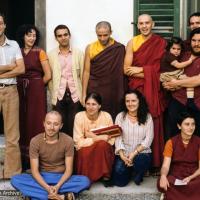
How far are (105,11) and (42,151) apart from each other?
1.76 metres

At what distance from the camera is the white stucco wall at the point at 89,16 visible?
Result: 6.23 metres

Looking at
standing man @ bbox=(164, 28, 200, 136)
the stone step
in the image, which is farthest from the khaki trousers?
standing man @ bbox=(164, 28, 200, 136)

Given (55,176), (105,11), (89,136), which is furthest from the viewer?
(105,11)

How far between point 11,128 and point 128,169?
1.23 meters

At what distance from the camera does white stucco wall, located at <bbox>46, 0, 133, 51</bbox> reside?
6234 mm

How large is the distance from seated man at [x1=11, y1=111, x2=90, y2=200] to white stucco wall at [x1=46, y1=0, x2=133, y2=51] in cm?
128

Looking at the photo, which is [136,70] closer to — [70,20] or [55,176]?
[70,20]

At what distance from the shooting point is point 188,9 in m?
6.41

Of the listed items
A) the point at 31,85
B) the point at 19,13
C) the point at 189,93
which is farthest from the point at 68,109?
the point at 19,13

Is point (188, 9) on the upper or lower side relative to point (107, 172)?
upper

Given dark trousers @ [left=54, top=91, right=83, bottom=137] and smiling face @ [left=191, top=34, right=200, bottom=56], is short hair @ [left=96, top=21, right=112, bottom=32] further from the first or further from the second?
smiling face @ [left=191, top=34, right=200, bottom=56]

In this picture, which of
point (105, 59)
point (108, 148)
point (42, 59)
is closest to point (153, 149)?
point (108, 148)

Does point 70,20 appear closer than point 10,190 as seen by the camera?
No

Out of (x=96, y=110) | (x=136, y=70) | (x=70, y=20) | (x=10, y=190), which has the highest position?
(x=70, y=20)
